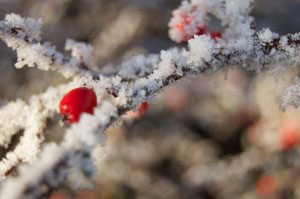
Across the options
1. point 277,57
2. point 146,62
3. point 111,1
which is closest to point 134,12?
point 111,1

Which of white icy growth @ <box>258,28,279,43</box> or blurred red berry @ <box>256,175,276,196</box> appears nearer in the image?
white icy growth @ <box>258,28,279,43</box>

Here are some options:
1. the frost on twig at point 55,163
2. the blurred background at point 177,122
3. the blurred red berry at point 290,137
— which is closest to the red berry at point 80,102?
the frost on twig at point 55,163

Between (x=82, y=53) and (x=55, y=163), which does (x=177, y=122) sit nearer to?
(x=82, y=53)

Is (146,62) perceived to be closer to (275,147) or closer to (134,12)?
(275,147)

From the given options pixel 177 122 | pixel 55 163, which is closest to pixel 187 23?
pixel 55 163

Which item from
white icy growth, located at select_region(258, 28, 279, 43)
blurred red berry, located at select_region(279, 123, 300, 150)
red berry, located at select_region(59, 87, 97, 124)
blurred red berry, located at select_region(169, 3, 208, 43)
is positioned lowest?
red berry, located at select_region(59, 87, 97, 124)

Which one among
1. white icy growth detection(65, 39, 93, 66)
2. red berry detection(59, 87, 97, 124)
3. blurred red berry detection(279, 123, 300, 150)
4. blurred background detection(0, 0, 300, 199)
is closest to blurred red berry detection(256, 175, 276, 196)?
blurred background detection(0, 0, 300, 199)

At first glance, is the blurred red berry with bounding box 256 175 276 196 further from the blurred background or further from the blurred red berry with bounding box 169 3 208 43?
the blurred red berry with bounding box 169 3 208 43

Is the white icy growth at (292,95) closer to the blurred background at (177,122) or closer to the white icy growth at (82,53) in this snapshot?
the white icy growth at (82,53)
